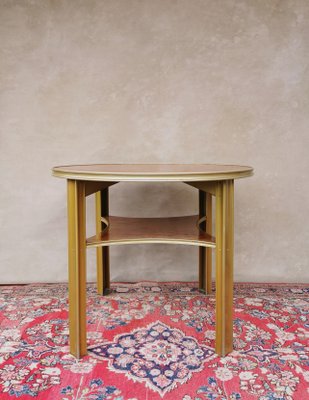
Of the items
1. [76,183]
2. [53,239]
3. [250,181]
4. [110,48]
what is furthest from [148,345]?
[110,48]

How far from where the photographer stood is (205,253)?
8.42ft

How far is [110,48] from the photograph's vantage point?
2.62 meters

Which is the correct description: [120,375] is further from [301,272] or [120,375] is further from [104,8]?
[104,8]

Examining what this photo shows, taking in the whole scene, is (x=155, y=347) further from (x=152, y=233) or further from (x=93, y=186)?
(x=93, y=186)

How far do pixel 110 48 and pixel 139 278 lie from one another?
1.67m

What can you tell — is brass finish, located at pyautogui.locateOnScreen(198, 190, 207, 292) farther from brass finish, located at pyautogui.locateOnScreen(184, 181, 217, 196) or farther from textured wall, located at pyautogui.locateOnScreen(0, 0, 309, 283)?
brass finish, located at pyautogui.locateOnScreen(184, 181, 217, 196)

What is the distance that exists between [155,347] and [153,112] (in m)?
1.59

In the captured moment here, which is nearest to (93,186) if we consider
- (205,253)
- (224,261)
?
(224,261)

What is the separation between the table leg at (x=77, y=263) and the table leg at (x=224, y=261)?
2.04ft

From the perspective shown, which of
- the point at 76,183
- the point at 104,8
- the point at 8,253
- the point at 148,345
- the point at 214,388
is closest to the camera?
the point at 214,388

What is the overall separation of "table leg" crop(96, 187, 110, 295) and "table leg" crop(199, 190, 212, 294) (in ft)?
2.09

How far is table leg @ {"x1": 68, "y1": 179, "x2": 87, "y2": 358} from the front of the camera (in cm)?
169

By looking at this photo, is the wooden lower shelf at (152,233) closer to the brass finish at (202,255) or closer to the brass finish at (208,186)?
the brass finish at (202,255)

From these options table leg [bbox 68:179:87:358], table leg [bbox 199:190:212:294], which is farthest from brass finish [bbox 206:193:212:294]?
table leg [bbox 68:179:87:358]
